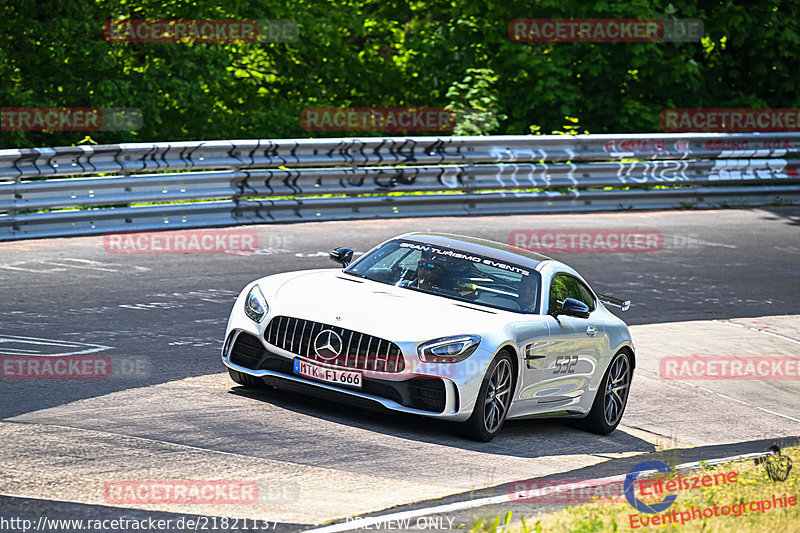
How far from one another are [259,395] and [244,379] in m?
0.17

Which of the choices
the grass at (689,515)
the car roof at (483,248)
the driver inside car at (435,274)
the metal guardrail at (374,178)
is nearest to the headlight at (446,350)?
the driver inside car at (435,274)

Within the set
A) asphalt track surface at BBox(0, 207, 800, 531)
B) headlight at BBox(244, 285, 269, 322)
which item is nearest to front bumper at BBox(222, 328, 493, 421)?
asphalt track surface at BBox(0, 207, 800, 531)

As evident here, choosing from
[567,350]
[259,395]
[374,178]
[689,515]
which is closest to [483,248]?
[567,350]

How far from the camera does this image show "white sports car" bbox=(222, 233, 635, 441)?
8367 mm

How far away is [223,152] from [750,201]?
10.9m

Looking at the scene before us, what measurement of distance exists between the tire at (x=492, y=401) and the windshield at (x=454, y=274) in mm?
676

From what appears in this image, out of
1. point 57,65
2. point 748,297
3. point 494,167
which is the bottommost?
point 748,297

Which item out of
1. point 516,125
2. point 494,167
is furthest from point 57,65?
point 516,125

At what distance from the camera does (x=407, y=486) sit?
714 cm

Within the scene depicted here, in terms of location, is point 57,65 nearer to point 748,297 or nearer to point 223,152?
point 223,152

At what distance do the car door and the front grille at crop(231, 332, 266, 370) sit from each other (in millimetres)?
2121

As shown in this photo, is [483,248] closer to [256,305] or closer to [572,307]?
[572,307]

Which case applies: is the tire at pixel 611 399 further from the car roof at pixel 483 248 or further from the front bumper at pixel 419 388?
the front bumper at pixel 419 388

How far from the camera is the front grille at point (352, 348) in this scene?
8359 mm
